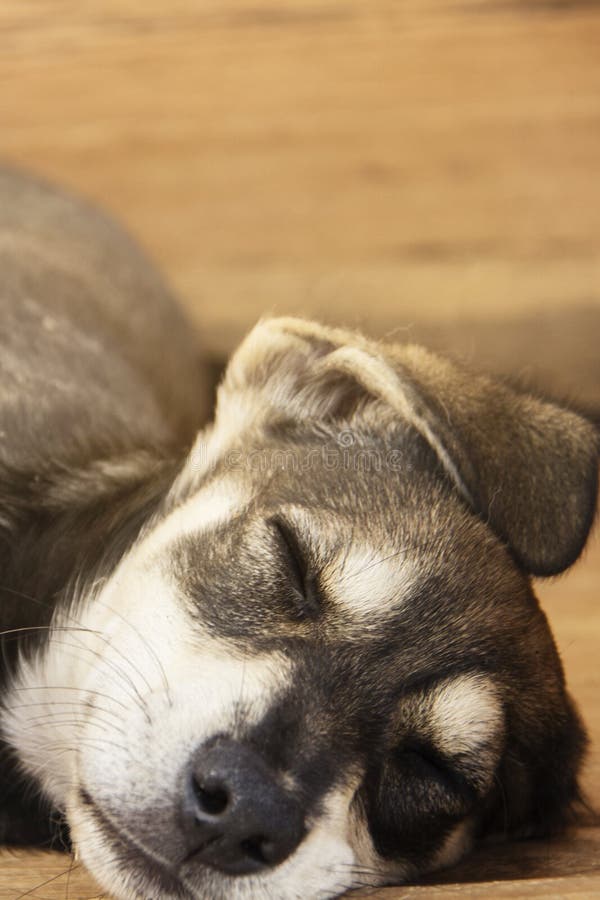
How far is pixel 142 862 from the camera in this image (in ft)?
5.63

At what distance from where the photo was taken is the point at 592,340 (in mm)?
4066

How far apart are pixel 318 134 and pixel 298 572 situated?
267 centimetres

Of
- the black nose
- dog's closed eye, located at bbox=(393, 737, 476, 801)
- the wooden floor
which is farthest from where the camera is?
the wooden floor

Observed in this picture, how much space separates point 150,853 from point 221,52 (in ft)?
10.7

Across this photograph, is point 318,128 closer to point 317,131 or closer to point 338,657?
point 317,131

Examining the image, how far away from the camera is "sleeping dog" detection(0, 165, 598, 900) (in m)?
1.71

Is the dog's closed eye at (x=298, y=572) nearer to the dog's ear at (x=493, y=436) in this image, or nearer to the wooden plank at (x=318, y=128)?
the dog's ear at (x=493, y=436)

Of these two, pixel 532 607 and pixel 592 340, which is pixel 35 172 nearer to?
pixel 592 340

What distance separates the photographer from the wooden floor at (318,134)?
4160mm

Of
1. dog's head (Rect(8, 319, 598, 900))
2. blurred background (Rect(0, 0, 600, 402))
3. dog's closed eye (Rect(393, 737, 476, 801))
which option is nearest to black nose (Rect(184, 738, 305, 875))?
dog's head (Rect(8, 319, 598, 900))

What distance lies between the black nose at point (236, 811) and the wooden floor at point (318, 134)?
261 centimetres

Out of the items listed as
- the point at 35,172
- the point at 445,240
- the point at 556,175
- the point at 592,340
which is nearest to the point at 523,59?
the point at 556,175

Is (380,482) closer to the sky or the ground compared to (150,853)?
closer to the sky

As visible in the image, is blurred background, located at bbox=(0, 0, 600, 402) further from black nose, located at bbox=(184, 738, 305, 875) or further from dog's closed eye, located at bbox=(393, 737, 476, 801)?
black nose, located at bbox=(184, 738, 305, 875)
